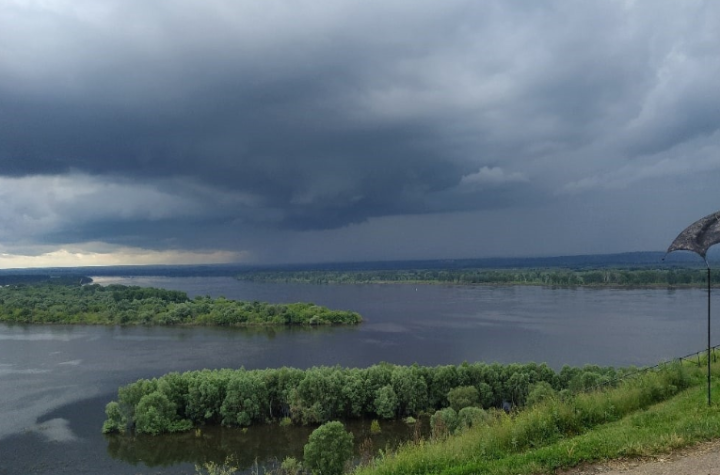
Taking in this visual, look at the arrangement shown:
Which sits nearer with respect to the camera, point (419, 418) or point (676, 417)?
point (676, 417)

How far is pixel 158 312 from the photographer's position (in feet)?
191

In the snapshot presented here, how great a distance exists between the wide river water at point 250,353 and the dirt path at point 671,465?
51.5ft

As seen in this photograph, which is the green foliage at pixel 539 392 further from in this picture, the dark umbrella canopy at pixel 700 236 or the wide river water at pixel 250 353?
the dark umbrella canopy at pixel 700 236

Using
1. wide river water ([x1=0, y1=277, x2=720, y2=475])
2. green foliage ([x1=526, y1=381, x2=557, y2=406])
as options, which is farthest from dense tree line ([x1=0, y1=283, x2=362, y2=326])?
green foliage ([x1=526, y1=381, x2=557, y2=406])

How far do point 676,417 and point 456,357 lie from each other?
92.4 ft

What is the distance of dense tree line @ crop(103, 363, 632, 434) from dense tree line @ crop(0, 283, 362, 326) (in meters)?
29.4

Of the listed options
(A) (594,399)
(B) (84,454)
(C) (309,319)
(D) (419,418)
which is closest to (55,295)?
(C) (309,319)

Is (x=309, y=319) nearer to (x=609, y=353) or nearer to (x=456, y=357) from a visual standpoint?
(x=456, y=357)

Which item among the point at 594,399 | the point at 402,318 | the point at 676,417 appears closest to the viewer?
the point at 676,417

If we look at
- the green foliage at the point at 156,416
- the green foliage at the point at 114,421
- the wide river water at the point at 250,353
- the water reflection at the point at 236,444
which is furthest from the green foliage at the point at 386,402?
Result: the green foliage at the point at 114,421

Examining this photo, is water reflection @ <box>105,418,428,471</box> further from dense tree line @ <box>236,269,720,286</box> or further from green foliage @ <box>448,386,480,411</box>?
dense tree line @ <box>236,269,720,286</box>

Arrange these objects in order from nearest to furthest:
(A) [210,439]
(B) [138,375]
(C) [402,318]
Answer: (A) [210,439] < (B) [138,375] < (C) [402,318]

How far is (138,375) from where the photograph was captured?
30781 mm

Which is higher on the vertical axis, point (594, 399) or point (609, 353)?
point (594, 399)
